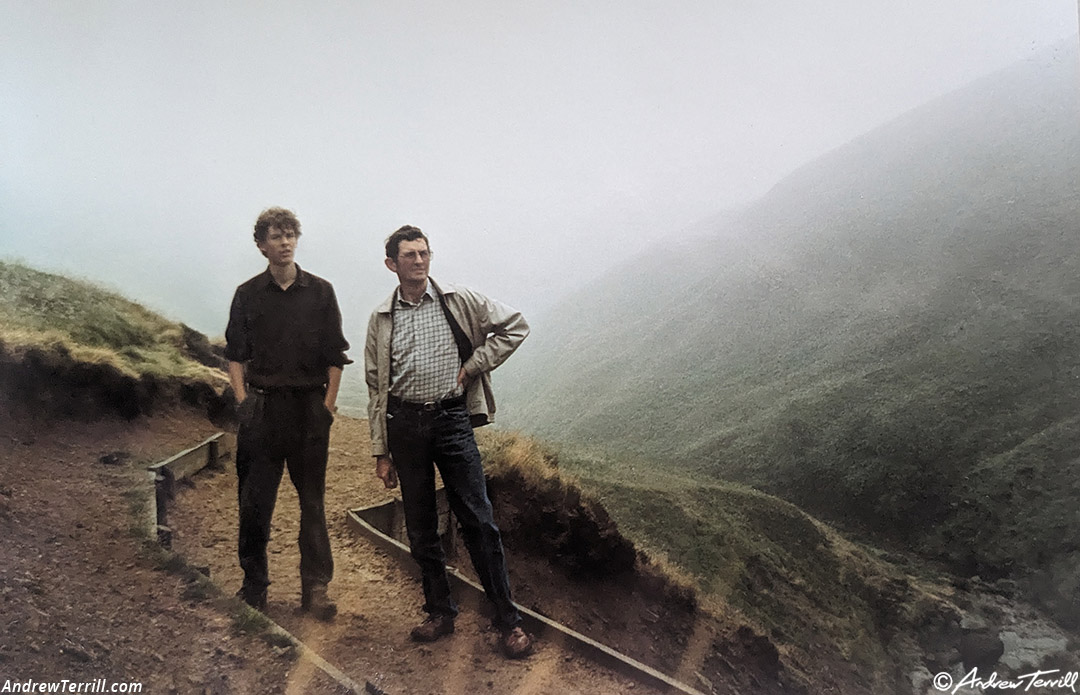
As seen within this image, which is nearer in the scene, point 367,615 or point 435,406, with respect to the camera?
point 435,406

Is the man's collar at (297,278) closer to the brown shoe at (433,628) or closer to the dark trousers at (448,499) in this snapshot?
the dark trousers at (448,499)

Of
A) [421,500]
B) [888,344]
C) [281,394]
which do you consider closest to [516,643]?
[421,500]

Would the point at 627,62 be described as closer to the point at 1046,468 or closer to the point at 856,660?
the point at 1046,468

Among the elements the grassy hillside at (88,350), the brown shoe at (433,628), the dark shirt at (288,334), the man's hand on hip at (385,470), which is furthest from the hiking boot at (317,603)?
the grassy hillside at (88,350)

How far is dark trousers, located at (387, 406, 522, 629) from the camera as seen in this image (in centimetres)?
342

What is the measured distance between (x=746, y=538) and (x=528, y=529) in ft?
4.09

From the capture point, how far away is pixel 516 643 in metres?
3.46

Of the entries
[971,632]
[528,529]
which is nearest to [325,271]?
[528,529]

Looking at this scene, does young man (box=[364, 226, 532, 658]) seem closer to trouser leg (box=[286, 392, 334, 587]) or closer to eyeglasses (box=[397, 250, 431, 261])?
eyeglasses (box=[397, 250, 431, 261])

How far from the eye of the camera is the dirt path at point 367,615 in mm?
3404

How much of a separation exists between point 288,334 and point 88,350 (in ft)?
4.26

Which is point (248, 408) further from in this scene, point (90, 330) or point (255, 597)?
point (90, 330)

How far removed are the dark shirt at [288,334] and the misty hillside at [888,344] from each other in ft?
3.46

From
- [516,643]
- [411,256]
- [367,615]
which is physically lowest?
[516,643]
